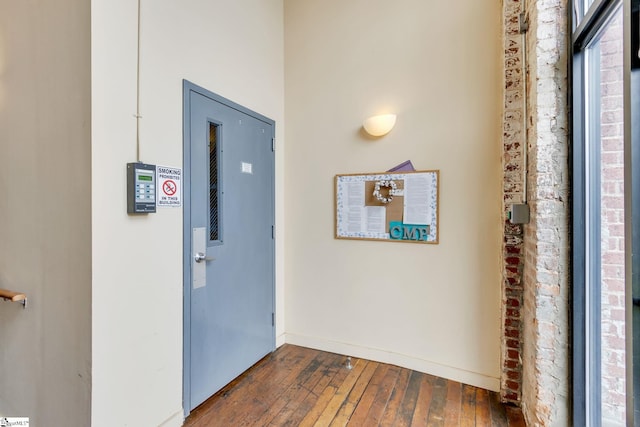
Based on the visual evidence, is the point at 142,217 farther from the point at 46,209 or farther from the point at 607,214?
the point at 607,214

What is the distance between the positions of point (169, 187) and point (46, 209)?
23.0 inches

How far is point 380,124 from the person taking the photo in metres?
2.43

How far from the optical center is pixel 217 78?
6.98ft

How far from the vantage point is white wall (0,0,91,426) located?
1414 mm

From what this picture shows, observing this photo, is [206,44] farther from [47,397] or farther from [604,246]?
[604,246]

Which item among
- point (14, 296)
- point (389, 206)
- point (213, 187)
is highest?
point (213, 187)

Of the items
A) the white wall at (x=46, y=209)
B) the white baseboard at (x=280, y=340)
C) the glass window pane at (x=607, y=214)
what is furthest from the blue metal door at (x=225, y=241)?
the glass window pane at (x=607, y=214)

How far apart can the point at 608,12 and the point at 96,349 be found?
2.68 metres

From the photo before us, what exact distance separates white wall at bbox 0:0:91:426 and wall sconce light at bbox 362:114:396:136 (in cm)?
185

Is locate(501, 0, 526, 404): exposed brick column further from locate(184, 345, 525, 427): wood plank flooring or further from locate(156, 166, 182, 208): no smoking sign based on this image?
locate(156, 166, 182, 208): no smoking sign

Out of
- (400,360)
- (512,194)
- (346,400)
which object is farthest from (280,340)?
(512,194)

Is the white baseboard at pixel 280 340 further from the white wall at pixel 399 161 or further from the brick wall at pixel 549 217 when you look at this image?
the brick wall at pixel 549 217

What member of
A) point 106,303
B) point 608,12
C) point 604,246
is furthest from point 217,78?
point 604,246

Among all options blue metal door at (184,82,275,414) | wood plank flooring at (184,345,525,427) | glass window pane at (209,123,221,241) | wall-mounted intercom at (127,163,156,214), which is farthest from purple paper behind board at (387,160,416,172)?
wall-mounted intercom at (127,163,156,214)
